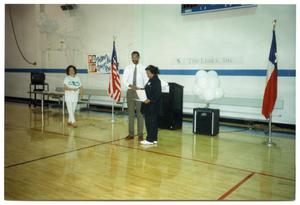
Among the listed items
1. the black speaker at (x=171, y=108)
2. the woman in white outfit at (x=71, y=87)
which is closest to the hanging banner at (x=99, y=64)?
the woman in white outfit at (x=71, y=87)

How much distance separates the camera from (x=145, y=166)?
3.88m

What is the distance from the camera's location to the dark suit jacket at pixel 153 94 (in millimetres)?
4828

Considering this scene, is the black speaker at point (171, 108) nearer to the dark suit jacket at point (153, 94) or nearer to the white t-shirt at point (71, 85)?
the dark suit jacket at point (153, 94)

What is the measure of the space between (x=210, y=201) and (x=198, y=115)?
3.41m

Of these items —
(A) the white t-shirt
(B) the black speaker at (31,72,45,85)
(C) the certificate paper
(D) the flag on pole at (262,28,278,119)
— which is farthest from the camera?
(B) the black speaker at (31,72,45,85)

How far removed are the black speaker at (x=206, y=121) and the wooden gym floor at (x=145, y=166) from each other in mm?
229

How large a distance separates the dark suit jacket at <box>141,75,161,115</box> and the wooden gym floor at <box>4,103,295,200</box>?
2.02 ft

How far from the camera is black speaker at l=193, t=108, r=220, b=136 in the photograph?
19.3 ft

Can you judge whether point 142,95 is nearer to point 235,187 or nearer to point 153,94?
point 153,94

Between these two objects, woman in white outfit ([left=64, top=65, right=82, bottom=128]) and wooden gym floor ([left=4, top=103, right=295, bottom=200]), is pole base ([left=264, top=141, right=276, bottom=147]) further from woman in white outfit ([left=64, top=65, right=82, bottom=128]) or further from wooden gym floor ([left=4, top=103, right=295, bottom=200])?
woman in white outfit ([left=64, top=65, right=82, bottom=128])

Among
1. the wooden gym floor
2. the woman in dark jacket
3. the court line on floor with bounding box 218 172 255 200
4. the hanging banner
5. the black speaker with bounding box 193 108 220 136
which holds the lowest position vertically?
the court line on floor with bounding box 218 172 255 200

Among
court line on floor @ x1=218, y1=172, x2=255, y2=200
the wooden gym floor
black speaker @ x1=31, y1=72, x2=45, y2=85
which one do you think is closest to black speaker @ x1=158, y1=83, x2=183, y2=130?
the wooden gym floor

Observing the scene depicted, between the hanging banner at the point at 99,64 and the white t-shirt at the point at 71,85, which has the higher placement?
the hanging banner at the point at 99,64

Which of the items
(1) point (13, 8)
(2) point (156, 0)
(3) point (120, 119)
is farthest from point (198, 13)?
(1) point (13, 8)
